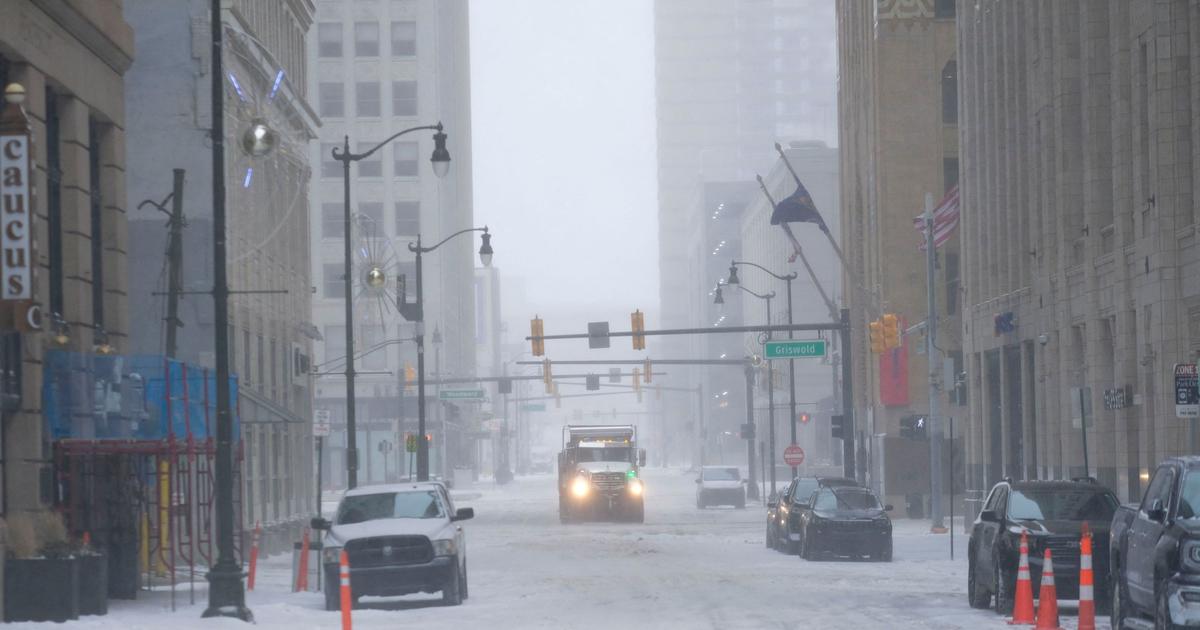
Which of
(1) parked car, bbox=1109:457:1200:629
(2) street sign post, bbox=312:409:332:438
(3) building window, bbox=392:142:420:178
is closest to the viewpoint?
(1) parked car, bbox=1109:457:1200:629

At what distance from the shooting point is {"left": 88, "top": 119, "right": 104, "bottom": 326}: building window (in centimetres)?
2825

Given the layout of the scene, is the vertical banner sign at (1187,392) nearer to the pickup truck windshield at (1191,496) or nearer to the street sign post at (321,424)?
the pickup truck windshield at (1191,496)

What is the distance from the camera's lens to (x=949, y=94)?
6594 cm

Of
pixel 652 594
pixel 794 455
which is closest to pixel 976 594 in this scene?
pixel 652 594

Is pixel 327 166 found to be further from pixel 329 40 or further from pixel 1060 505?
pixel 1060 505

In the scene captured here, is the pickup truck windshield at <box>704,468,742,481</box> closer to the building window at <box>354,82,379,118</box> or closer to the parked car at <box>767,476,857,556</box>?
the parked car at <box>767,476,857,556</box>

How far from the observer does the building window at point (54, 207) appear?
25.7 m

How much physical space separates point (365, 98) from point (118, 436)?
87.2m

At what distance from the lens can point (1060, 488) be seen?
23469 mm

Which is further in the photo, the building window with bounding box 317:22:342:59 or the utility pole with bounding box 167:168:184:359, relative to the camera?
the building window with bounding box 317:22:342:59

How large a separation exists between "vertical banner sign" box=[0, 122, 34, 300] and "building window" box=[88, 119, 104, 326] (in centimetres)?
788

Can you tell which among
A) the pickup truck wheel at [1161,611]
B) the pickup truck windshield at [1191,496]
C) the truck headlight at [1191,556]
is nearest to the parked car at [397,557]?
the pickup truck wheel at [1161,611]

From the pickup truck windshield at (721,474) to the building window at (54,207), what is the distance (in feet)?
174

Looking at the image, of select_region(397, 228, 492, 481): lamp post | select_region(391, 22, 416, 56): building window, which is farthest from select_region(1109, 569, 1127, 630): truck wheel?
select_region(391, 22, 416, 56): building window
